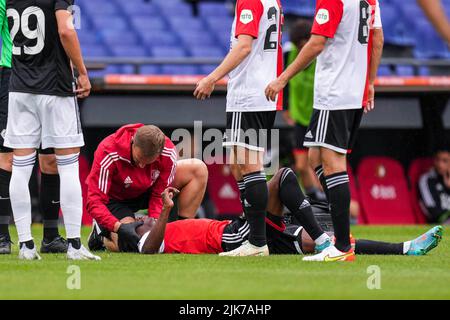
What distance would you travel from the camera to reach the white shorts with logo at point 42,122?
6.59 m

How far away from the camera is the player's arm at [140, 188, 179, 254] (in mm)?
6871

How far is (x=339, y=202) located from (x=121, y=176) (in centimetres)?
181

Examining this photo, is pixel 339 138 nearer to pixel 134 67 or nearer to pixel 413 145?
pixel 134 67

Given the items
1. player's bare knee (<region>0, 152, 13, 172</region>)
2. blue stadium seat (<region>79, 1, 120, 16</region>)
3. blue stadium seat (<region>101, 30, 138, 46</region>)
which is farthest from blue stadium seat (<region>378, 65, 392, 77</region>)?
player's bare knee (<region>0, 152, 13, 172</region>)

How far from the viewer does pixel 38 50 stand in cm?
661

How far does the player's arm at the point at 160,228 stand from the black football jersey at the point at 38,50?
0.99 m

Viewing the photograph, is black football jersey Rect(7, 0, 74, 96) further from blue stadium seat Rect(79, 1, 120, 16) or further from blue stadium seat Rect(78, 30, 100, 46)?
blue stadium seat Rect(79, 1, 120, 16)

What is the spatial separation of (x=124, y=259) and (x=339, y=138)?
1687mm

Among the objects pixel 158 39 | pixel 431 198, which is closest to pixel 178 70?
pixel 158 39

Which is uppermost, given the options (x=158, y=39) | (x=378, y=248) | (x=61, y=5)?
(x=61, y=5)

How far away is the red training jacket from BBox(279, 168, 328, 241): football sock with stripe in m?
0.95

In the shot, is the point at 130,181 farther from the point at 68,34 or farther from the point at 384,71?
the point at 384,71
